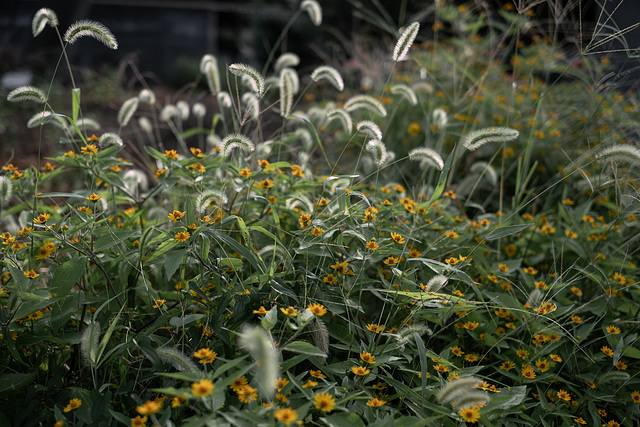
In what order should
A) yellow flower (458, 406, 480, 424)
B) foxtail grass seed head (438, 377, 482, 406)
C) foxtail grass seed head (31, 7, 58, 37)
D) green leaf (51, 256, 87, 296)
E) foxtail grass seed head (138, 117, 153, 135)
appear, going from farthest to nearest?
foxtail grass seed head (138, 117, 153, 135) → foxtail grass seed head (31, 7, 58, 37) → green leaf (51, 256, 87, 296) → yellow flower (458, 406, 480, 424) → foxtail grass seed head (438, 377, 482, 406)

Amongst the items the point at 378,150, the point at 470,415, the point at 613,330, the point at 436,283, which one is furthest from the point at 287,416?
the point at 613,330

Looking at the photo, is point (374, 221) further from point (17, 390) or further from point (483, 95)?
point (483, 95)

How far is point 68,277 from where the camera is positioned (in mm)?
1353

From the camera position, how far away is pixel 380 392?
1405 millimetres

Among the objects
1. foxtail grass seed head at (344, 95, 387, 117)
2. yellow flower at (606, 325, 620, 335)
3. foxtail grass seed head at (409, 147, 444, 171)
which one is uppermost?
foxtail grass seed head at (344, 95, 387, 117)

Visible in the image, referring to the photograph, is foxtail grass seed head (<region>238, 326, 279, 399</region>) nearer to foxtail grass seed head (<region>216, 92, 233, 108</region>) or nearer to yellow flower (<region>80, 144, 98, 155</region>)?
yellow flower (<region>80, 144, 98, 155</region>)

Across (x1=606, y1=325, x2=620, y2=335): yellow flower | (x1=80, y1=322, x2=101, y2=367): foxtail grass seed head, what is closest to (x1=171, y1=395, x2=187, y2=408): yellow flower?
(x1=80, y1=322, x2=101, y2=367): foxtail grass seed head

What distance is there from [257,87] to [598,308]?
1.36 meters

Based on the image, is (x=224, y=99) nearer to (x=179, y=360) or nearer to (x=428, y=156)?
(x=428, y=156)

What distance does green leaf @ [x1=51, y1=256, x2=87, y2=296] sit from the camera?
4.42 ft

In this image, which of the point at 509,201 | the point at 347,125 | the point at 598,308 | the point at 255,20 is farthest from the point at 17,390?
the point at 255,20

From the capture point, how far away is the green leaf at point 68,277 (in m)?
1.35

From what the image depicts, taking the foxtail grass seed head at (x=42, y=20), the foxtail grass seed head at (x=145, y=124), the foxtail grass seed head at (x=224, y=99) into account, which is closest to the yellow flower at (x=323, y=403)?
the foxtail grass seed head at (x=224, y=99)

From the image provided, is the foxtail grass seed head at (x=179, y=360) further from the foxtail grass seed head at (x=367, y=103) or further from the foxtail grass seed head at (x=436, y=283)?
the foxtail grass seed head at (x=367, y=103)
